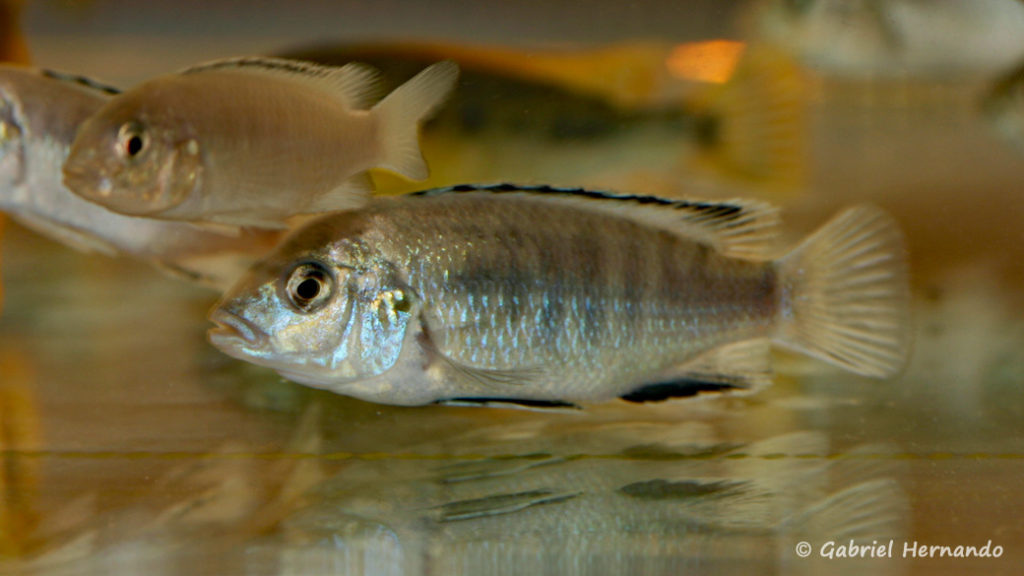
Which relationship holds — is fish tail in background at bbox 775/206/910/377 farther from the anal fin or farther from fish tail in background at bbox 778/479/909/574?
fish tail in background at bbox 778/479/909/574

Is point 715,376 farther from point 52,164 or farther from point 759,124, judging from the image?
point 52,164

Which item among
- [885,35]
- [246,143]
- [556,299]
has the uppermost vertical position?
[885,35]

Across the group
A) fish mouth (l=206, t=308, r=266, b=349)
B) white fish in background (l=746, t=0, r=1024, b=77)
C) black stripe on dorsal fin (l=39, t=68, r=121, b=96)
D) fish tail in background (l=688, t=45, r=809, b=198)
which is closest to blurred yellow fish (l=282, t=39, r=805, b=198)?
fish tail in background (l=688, t=45, r=809, b=198)

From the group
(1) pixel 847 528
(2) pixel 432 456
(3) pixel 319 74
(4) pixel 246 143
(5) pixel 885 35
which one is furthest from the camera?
(5) pixel 885 35

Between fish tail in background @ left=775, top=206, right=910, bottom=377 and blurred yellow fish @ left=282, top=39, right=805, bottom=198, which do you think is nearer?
fish tail in background @ left=775, top=206, right=910, bottom=377

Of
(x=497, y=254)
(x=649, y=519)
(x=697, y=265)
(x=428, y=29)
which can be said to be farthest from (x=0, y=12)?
(x=649, y=519)

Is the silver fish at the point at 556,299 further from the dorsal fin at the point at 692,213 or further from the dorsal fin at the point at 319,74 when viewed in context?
the dorsal fin at the point at 319,74

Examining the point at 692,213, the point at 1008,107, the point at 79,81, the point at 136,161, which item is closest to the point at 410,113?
the point at 136,161

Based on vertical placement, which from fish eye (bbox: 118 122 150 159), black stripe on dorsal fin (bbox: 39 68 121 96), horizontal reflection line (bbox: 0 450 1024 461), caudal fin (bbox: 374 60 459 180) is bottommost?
horizontal reflection line (bbox: 0 450 1024 461)
